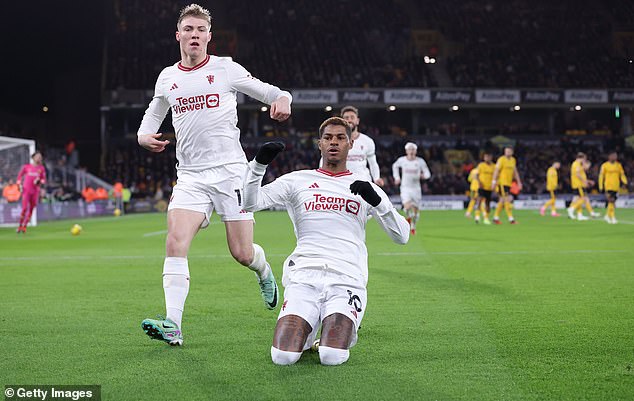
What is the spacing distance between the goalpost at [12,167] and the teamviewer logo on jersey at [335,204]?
21.9 meters

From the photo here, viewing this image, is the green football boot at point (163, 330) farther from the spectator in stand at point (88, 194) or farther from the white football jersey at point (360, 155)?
the spectator in stand at point (88, 194)

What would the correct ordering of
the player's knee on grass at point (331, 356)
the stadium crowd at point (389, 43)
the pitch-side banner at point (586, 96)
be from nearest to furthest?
the player's knee on grass at point (331, 356) → the pitch-side banner at point (586, 96) → the stadium crowd at point (389, 43)

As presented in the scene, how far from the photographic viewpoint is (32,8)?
36062 millimetres

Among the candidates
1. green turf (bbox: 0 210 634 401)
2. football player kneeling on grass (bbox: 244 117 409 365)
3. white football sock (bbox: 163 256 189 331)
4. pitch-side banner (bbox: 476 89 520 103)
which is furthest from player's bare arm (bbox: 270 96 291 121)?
pitch-side banner (bbox: 476 89 520 103)

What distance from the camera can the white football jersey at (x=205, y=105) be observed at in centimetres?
615

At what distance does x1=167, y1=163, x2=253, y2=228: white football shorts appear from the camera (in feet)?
19.9

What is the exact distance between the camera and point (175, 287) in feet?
18.8

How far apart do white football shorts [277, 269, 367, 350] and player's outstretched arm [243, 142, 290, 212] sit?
569 millimetres

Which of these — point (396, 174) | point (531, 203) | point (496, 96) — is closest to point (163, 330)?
point (396, 174)

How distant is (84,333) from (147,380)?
1.77m

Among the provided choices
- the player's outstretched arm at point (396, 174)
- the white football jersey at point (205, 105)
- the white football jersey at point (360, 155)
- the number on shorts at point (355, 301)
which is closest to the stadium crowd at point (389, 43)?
the player's outstretched arm at point (396, 174)

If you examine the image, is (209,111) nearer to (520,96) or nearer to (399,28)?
(520,96)

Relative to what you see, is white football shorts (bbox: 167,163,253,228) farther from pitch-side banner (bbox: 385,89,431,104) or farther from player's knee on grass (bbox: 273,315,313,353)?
pitch-side banner (bbox: 385,89,431,104)

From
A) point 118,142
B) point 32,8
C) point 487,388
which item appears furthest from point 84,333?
point 118,142
